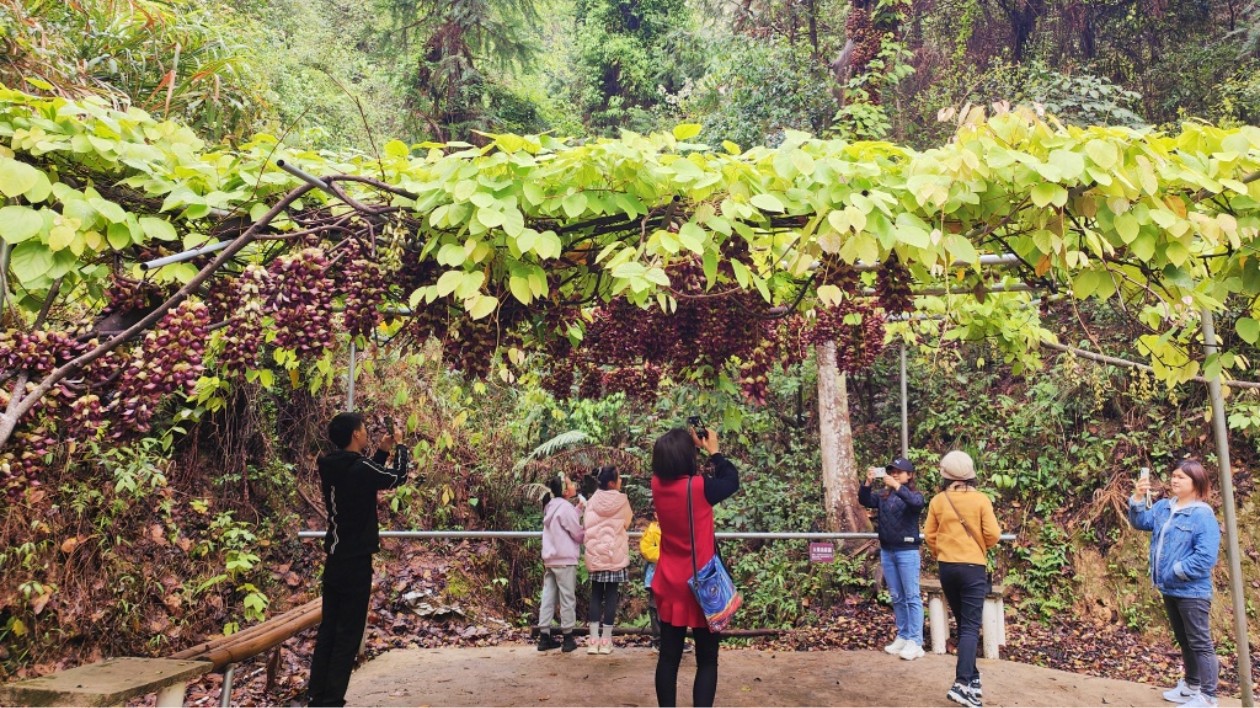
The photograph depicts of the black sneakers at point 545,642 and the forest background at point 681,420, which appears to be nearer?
the forest background at point 681,420

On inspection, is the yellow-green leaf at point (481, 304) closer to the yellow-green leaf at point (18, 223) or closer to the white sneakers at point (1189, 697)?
the yellow-green leaf at point (18, 223)

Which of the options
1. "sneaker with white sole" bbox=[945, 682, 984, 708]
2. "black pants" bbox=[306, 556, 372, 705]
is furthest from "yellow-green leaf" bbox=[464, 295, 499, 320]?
"sneaker with white sole" bbox=[945, 682, 984, 708]

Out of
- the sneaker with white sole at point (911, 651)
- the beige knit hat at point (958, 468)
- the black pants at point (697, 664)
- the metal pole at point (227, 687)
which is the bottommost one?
the sneaker with white sole at point (911, 651)

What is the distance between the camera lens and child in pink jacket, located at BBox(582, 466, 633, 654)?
5.39 meters

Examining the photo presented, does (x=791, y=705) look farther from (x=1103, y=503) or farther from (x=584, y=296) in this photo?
(x=1103, y=503)

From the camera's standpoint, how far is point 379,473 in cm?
362

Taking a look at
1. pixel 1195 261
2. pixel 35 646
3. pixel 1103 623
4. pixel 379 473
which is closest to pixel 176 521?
pixel 35 646

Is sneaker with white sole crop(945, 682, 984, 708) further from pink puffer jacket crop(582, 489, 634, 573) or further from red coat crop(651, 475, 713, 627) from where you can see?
pink puffer jacket crop(582, 489, 634, 573)

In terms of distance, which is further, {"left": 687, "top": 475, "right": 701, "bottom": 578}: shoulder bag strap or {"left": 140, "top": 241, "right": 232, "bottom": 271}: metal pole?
{"left": 687, "top": 475, "right": 701, "bottom": 578}: shoulder bag strap

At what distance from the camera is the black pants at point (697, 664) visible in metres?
3.29

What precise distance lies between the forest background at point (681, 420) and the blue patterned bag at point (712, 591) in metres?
1.71

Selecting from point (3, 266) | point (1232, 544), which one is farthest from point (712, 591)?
point (3, 266)

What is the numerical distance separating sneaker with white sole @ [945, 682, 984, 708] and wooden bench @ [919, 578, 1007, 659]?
4.44ft

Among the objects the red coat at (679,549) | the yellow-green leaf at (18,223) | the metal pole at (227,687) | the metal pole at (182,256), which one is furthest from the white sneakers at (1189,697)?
the yellow-green leaf at (18,223)
